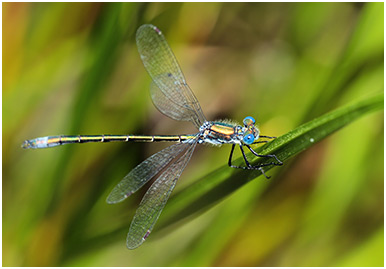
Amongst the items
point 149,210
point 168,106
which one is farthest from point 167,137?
point 149,210

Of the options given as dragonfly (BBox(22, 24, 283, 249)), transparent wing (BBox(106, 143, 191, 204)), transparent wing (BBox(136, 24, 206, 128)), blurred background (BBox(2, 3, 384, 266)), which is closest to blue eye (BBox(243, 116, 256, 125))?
dragonfly (BBox(22, 24, 283, 249))

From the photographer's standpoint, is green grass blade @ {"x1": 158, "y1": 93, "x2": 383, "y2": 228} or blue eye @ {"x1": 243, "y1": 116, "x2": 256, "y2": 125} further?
blue eye @ {"x1": 243, "y1": 116, "x2": 256, "y2": 125}

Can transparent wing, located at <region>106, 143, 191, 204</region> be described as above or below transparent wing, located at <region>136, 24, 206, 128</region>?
below

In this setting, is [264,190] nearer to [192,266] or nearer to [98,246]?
[192,266]

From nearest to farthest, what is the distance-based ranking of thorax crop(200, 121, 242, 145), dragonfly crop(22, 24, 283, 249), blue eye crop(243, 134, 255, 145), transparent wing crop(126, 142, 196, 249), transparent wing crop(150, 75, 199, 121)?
transparent wing crop(126, 142, 196, 249) < dragonfly crop(22, 24, 283, 249) < blue eye crop(243, 134, 255, 145) < thorax crop(200, 121, 242, 145) < transparent wing crop(150, 75, 199, 121)

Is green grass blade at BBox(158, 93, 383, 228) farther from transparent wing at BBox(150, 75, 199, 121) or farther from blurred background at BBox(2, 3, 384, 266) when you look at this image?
transparent wing at BBox(150, 75, 199, 121)

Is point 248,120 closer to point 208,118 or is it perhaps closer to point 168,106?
point 208,118

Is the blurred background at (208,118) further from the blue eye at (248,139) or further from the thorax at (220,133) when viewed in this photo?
the blue eye at (248,139)

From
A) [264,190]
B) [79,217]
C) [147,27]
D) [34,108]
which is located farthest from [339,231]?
[34,108]
